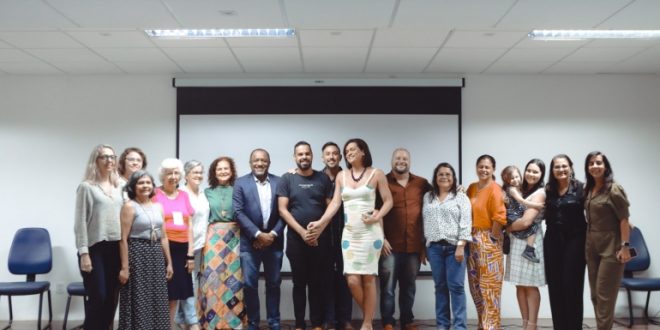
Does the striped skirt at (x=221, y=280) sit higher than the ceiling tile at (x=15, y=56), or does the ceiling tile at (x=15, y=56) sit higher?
the ceiling tile at (x=15, y=56)

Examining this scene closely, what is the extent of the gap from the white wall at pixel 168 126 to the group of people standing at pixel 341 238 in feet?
4.44

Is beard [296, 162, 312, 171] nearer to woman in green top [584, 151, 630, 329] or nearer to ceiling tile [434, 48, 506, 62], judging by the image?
ceiling tile [434, 48, 506, 62]

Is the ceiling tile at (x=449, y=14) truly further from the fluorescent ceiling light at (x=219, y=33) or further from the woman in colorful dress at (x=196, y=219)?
the woman in colorful dress at (x=196, y=219)

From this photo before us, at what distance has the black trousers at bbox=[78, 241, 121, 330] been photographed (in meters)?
3.73

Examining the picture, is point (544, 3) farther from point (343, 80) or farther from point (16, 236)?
point (16, 236)

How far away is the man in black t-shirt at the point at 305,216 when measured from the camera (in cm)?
457

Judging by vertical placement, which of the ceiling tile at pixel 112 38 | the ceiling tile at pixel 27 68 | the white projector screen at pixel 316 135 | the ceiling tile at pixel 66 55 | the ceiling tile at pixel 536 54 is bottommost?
the white projector screen at pixel 316 135

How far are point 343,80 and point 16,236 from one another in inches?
144

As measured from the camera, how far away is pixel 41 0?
3.79 meters

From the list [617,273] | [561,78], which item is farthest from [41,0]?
[561,78]

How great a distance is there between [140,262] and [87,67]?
271 cm

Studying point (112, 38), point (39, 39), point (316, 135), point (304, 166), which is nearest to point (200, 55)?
point (112, 38)

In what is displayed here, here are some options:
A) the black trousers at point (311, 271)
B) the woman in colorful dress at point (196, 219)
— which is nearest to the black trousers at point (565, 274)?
the black trousers at point (311, 271)

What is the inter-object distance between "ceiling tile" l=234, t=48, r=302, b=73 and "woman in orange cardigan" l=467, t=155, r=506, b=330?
2005mm
